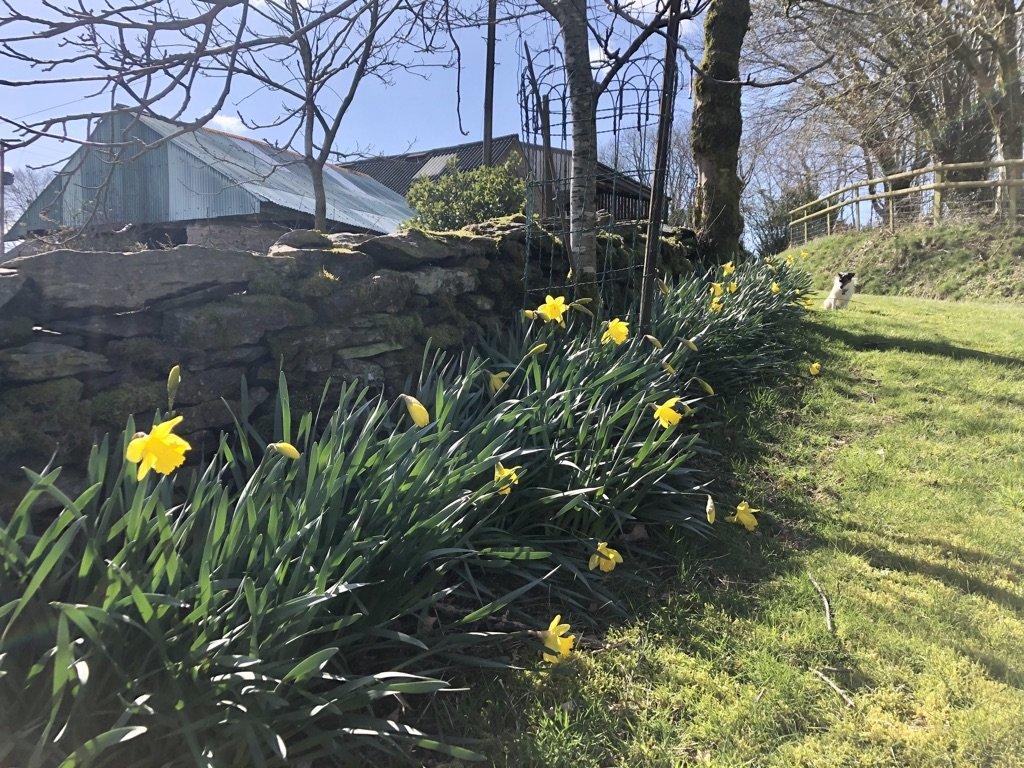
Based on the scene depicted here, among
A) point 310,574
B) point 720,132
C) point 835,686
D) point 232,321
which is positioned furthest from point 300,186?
point 835,686

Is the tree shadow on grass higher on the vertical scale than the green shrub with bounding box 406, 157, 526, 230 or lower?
lower

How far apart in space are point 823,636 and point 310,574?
1695 mm

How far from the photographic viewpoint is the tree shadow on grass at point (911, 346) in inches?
234

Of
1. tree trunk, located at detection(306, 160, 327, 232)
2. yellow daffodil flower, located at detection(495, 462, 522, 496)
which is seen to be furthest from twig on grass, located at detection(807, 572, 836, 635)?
tree trunk, located at detection(306, 160, 327, 232)

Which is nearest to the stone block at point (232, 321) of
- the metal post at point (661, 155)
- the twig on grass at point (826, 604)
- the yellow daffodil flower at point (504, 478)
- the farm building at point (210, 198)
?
the yellow daffodil flower at point (504, 478)

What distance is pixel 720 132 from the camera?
745 cm

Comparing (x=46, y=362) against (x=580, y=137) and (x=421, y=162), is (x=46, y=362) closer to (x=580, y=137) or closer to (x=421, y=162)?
(x=580, y=137)

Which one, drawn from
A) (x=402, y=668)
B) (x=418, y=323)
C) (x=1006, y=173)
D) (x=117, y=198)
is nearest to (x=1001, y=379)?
(x=418, y=323)

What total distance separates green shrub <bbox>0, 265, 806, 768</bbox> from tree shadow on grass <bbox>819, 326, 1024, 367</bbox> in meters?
3.97

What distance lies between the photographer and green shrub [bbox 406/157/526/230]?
7961 millimetres

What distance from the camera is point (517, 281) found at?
4.55 metres

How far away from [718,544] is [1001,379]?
379cm

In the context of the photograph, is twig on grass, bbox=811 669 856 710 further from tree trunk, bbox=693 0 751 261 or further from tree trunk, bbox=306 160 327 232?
tree trunk, bbox=693 0 751 261

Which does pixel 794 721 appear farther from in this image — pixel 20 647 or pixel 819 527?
pixel 20 647
